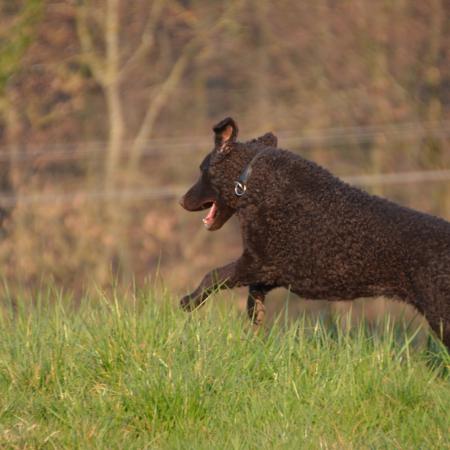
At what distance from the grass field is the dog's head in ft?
2.27

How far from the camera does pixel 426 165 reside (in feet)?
42.3

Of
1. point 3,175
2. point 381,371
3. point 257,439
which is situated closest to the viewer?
point 257,439

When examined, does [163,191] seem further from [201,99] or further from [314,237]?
[314,237]

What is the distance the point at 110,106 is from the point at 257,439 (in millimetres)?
9026

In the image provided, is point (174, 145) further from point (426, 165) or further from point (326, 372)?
point (326, 372)

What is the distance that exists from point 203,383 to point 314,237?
3.63ft

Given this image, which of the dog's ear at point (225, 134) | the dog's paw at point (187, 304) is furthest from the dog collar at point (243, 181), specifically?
the dog's paw at point (187, 304)

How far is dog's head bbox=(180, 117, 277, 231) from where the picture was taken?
19.4 ft

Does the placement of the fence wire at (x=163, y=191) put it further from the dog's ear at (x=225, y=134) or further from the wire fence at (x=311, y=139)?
the dog's ear at (x=225, y=134)

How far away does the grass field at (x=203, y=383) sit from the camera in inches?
180

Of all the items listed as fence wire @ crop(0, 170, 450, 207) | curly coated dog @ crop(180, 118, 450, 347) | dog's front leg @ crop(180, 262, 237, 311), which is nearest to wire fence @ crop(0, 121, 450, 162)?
fence wire @ crop(0, 170, 450, 207)

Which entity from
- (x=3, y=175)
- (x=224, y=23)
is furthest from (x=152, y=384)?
(x=224, y=23)

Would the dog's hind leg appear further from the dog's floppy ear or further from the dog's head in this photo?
the dog's floppy ear

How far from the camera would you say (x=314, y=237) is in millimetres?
5508
